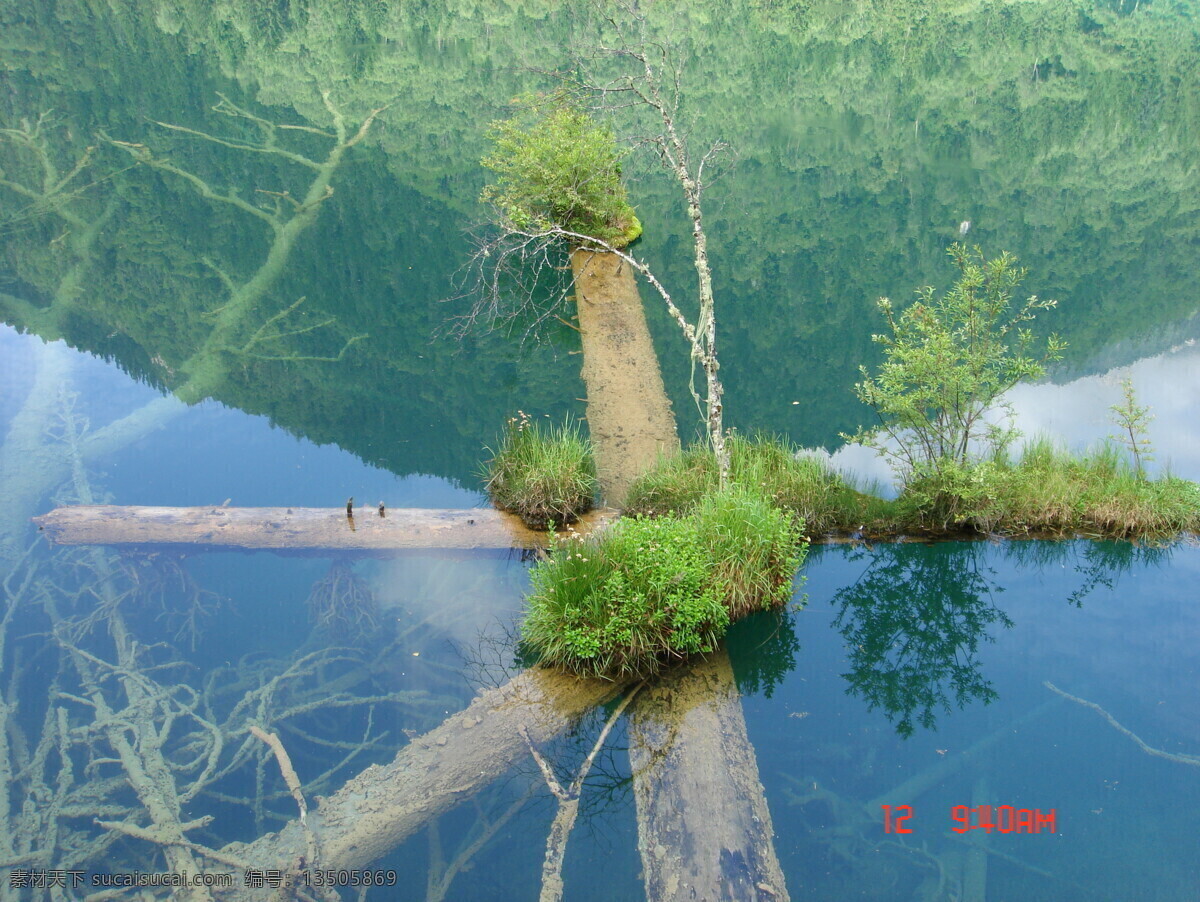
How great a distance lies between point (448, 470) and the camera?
10.4 m

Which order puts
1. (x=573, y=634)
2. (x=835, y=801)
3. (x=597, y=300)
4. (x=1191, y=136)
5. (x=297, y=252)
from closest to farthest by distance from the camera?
1. (x=835, y=801)
2. (x=573, y=634)
3. (x=597, y=300)
4. (x=297, y=252)
5. (x=1191, y=136)

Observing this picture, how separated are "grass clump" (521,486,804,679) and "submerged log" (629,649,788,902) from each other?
32 centimetres

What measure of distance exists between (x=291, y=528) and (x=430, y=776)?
3223 mm

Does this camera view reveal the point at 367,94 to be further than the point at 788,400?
Yes

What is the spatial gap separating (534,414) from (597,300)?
3.11 metres

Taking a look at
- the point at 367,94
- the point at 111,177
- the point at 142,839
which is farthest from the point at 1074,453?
the point at 367,94

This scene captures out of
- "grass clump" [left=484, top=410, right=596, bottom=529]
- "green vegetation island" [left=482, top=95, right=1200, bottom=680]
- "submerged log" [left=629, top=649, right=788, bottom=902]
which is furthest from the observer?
"grass clump" [left=484, top=410, right=596, bottom=529]

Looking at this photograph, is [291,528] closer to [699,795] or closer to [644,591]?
[644,591]

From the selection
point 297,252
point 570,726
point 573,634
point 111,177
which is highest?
point 111,177

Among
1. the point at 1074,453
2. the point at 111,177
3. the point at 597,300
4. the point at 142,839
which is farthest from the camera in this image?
the point at 111,177

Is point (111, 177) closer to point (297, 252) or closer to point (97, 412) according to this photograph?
point (297, 252)

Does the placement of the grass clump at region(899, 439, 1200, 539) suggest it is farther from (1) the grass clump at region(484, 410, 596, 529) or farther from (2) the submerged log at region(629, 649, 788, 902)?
(1) the grass clump at region(484, 410, 596, 529)
